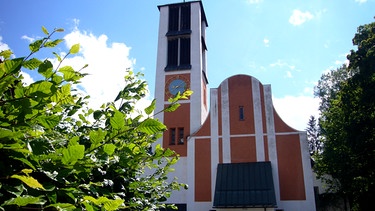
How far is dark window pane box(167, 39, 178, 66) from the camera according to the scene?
27.0 meters

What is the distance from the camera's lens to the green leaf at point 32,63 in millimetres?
1701

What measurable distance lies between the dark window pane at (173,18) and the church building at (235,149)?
4505 millimetres

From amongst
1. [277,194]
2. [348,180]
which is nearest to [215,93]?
[277,194]

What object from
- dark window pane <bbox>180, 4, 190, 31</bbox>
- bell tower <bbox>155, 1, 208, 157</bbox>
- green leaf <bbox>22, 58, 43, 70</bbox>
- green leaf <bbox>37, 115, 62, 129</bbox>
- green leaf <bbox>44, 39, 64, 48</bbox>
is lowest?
green leaf <bbox>37, 115, 62, 129</bbox>

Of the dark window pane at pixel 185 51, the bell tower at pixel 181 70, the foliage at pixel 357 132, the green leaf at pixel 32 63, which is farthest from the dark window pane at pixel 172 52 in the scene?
the green leaf at pixel 32 63

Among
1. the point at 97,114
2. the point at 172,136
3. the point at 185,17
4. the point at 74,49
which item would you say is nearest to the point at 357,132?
the point at 172,136

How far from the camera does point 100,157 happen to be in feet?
6.01

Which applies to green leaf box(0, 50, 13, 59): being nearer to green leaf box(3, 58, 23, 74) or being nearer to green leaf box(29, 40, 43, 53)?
green leaf box(29, 40, 43, 53)

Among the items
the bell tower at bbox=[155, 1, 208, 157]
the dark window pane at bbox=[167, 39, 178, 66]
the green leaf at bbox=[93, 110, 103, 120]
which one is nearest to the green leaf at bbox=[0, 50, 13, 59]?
the green leaf at bbox=[93, 110, 103, 120]

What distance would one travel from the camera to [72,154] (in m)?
1.60

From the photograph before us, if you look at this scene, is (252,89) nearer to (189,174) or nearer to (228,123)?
(228,123)

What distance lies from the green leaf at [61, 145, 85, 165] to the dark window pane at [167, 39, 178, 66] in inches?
1000

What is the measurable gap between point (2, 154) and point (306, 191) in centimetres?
2086

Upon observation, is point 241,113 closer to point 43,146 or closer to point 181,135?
point 181,135
